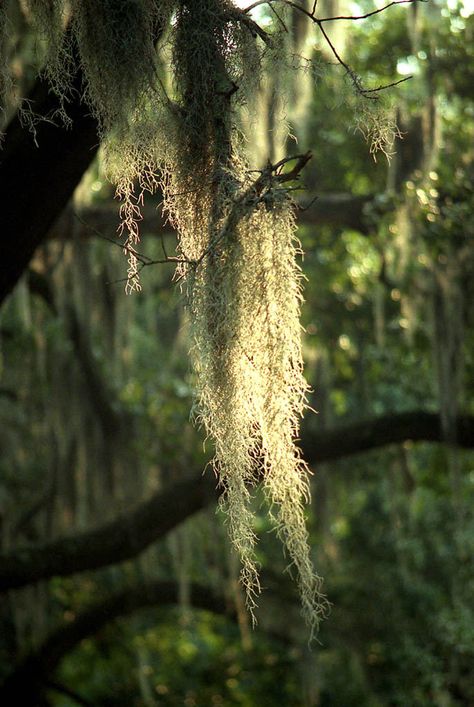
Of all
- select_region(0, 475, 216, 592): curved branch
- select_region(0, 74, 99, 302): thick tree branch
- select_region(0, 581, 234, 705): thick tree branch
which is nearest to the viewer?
select_region(0, 74, 99, 302): thick tree branch

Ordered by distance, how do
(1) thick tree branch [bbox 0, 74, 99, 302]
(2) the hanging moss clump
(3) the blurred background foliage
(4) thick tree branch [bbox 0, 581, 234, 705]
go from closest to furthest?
1. (2) the hanging moss clump
2. (1) thick tree branch [bbox 0, 74, 99, 302]
3. (3) the blurred background foliage
4. (4) thick tree branch [bbox 0, 581, 234, 705]

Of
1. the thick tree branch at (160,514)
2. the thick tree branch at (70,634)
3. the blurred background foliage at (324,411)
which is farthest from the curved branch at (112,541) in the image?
the thick tree branch at (70,634)

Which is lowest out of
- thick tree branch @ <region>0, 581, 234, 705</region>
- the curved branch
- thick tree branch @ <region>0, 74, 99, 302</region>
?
thick tree branch @ <region>0, 581, 234, 705</region>

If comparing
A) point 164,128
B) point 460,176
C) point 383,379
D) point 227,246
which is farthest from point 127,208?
point 383,379

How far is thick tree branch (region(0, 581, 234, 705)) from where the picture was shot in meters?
7.81

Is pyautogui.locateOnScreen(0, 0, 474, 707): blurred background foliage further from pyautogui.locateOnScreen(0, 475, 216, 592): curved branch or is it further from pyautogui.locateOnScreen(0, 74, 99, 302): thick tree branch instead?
pyautogui.locateOnScreen(0, 74, 99, 302): thick tree branch

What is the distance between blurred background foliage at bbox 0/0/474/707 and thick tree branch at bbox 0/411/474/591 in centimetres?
19

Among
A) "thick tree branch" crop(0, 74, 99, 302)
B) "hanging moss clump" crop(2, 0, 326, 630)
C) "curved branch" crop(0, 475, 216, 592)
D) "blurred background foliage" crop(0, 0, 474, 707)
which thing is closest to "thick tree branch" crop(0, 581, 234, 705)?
"blurred background foliage" crop(0, 0, 474, 707)

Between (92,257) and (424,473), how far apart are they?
11.5 ft

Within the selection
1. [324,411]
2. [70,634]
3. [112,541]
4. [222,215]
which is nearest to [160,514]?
[112,541]

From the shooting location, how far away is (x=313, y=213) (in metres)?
6.39

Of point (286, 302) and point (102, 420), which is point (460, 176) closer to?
point (102, 420)

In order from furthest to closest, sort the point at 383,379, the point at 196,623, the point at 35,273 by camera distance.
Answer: the point at 196,623, the point at 383,379, the point at 35,273

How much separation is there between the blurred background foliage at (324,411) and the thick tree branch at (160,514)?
193mm
